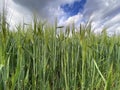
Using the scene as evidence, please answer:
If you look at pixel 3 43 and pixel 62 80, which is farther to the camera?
pixel 62 80

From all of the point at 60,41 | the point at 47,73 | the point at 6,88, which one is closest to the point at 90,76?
the point at 47,73

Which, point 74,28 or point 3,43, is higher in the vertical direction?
point 74,28

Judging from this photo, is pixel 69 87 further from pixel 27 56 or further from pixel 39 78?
pixel 27 56

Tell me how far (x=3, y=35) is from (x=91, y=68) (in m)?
1.23

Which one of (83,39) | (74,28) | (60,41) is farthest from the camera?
(60,41)

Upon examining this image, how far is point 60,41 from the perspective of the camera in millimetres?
3111

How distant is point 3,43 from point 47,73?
1.03m

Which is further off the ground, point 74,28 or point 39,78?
point 74,28

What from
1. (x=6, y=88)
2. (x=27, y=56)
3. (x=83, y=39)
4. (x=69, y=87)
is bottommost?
(x=69, y=87)

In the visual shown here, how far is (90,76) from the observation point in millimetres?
2576

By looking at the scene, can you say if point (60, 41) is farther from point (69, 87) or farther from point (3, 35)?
point (3, 35)

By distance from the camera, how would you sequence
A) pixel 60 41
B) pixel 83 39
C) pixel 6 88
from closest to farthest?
pixel 6 88 < pixel 83 39 < pixel 60 41

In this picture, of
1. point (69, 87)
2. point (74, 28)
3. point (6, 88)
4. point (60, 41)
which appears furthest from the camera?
point (60, 41)

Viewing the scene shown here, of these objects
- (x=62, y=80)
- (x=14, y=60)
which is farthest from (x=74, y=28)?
(x=14, y=60)
